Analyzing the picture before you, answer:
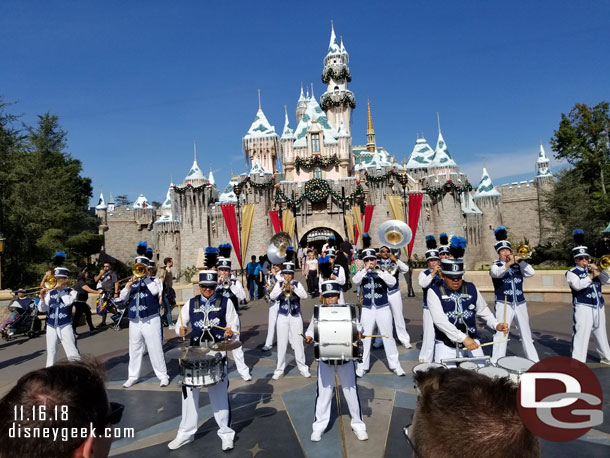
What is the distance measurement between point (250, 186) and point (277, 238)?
18.9 metres

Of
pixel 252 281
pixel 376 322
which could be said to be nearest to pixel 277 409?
pixel 376 322

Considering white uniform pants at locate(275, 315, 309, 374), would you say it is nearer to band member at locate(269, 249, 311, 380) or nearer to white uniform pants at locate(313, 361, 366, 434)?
band member at locate(269, 249, 311, 380)

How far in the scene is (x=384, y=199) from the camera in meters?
30.5

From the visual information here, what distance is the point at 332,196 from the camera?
3114 centimetres

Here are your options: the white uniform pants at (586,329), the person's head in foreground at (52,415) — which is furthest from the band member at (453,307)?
the person's head in foreground at (52,415)

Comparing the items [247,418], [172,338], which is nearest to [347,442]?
[247,418]

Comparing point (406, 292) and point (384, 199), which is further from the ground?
point (384, 199)

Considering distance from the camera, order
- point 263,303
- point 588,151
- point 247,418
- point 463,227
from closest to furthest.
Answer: point 247,418 < point 263,303 < point 588,151 < point 463,227

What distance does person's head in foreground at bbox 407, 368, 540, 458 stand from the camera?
108 centimetres

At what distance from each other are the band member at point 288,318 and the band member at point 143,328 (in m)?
1.94

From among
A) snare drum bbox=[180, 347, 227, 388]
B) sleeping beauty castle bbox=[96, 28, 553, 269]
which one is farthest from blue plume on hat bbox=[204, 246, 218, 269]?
sleeping beauty castle bbox=[96, 28, 553, 269]

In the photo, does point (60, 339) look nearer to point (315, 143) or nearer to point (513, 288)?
point (513, 288)

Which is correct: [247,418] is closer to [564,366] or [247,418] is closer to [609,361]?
[564,366]

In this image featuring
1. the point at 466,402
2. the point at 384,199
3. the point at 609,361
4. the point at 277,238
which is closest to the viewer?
the point at 466,402
